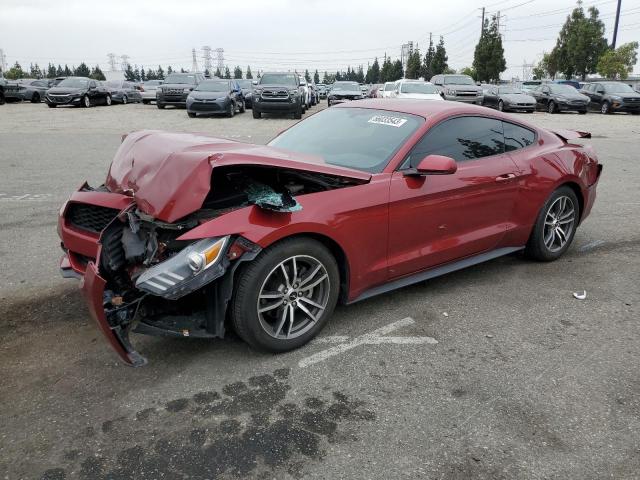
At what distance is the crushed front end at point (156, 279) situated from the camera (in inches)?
114

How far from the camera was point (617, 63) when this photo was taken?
1941 inches

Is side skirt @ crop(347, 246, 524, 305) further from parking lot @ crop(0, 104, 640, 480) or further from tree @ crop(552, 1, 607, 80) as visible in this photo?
tree @ crop(552, 1, 607, 80)

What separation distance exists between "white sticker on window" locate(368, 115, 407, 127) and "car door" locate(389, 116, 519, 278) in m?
0.26

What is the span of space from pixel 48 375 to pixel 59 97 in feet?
87.0

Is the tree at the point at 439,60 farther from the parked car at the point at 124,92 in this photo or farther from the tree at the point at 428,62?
the parked car at the point at 124,92

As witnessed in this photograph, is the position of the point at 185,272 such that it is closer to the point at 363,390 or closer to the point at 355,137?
the point at 363,390

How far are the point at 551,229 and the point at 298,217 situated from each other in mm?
2934

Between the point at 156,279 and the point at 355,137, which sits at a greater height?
the point at 355,137

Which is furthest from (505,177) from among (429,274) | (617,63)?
(617,63)

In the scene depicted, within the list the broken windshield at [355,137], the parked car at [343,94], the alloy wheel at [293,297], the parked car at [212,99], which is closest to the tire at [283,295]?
the alloy wheel at [293,297]

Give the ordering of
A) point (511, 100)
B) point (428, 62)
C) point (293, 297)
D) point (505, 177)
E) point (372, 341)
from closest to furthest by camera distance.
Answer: point (293, 297) → point (372, 341) → point (505, 177) → point (511, 100) → point (428, 62)

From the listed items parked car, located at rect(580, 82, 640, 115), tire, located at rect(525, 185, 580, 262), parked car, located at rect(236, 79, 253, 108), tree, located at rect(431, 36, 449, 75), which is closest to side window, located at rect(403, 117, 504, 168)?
tire, located at rect(525, 185, 580, 262)

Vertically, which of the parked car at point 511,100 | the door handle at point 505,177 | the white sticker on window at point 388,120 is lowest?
the parked car at point 511,100

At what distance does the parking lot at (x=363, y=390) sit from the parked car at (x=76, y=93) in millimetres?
24198
